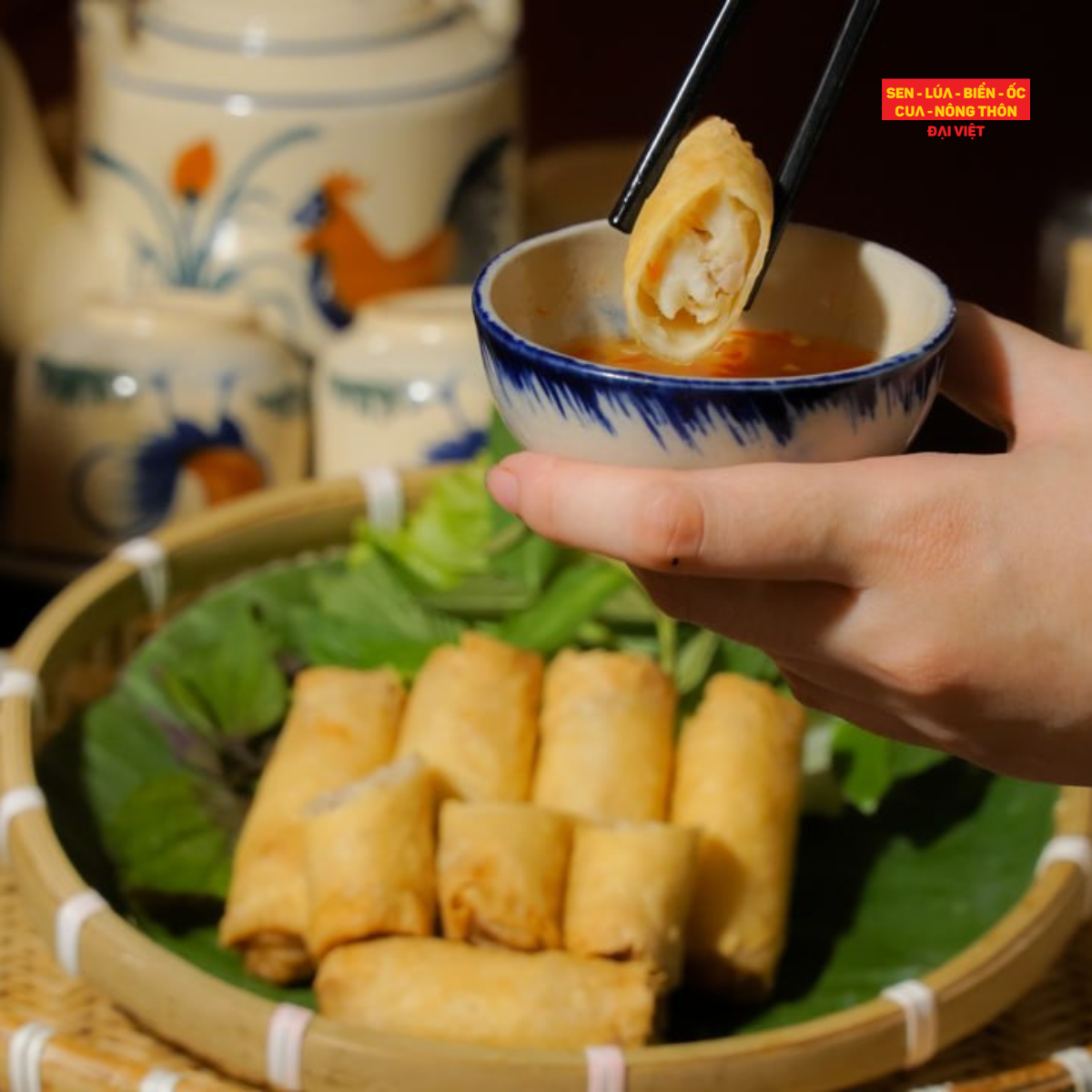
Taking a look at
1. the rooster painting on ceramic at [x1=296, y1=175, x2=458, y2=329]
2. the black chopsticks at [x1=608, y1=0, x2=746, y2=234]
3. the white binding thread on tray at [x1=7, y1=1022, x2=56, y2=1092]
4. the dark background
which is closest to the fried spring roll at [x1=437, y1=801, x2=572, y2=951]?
the white binding thread on tray at [x1=7, y1=1022, x2=56, y2=1092]

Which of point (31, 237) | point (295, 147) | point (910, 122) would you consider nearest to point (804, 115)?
point (295, 147)

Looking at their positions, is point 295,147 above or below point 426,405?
above

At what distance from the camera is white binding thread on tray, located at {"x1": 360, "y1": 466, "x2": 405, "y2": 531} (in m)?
1.46

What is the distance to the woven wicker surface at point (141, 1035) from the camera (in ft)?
2.98

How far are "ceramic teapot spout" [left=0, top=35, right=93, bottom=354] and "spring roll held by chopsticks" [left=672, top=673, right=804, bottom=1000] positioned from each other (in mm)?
783

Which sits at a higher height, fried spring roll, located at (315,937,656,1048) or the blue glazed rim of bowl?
the blue glazed rim of bowl

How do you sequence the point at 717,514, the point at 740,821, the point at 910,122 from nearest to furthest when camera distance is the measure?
the point at 717,514
the point at 740,821
the point at 910,122

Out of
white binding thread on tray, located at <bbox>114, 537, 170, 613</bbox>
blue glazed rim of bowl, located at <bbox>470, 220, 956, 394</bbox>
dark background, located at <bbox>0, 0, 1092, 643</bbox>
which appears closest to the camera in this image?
blue glazed rim of bowl, located at <bbox>470, 220, 956, 394</bbox>

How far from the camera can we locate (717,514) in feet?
2.02

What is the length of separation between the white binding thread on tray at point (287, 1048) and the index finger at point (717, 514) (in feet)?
1.24

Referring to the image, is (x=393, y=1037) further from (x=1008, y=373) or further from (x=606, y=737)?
(x=1008, y=373)

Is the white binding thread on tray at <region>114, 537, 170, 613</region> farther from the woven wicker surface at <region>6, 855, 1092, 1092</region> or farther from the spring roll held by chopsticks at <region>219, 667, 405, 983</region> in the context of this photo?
the woven wicker surface at <region>6, 855, 1092, 1092</region>

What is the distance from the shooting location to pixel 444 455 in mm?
1528

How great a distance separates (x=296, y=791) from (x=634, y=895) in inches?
10.4
